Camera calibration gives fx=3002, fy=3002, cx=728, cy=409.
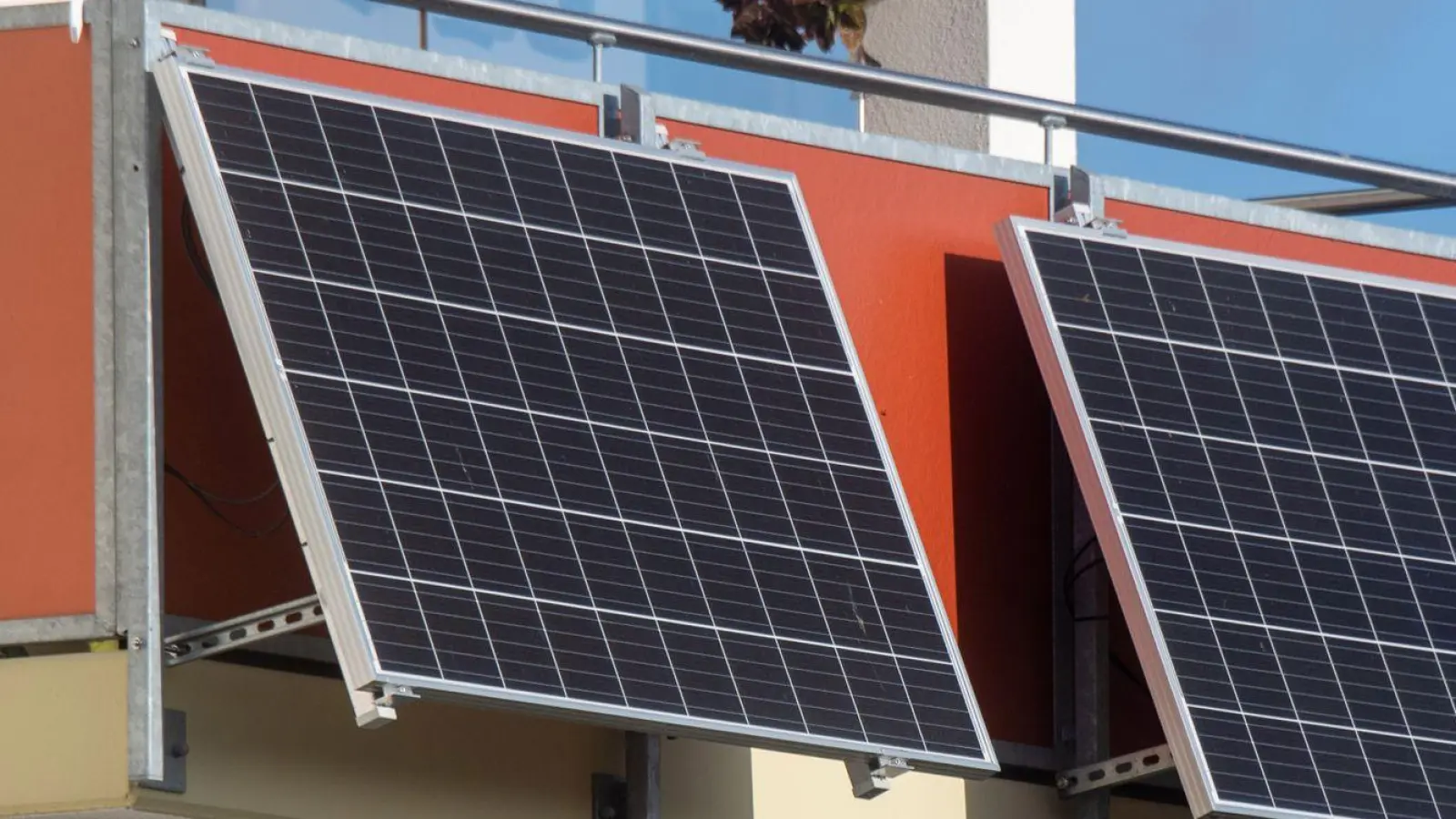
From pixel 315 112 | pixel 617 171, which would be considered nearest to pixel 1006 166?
pixel 617 171

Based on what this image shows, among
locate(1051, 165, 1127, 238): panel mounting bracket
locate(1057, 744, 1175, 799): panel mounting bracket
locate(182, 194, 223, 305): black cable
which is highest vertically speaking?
locate(1051, 165, 1127, 238): panel mounting bracket

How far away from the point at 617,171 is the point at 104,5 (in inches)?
74.3

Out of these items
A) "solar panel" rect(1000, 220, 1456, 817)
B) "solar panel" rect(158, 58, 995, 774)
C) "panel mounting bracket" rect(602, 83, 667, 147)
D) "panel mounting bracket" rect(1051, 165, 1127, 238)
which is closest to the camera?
"solar panel" rect(158, 58, 995, 774)

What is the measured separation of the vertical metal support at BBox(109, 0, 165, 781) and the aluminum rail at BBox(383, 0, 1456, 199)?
44.5 inches

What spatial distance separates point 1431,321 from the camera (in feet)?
40.7

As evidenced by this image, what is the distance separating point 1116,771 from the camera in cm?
1134

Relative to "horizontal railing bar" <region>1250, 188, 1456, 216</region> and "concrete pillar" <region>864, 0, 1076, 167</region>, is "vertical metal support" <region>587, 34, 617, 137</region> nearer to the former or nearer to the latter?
"horizontal railing bar" <region>1250, 188, 1456, 216</region>

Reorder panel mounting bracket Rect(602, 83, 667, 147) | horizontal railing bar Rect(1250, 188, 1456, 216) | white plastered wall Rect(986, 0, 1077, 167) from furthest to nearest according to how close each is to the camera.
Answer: white plastered wall Rect(986, 0, 1077, 167)
horizontal railing bar Rect(1250, 188, 1456, 216)
panel mounting bracket Rect(602, 83, 667, 147)

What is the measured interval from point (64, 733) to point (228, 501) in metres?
0.99

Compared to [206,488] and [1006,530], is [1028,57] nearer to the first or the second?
[1006,530]

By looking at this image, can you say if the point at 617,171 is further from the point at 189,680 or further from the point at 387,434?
the point at 189,680

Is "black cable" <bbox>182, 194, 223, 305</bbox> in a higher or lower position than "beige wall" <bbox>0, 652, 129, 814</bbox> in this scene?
higher

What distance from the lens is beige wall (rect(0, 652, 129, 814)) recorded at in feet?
31.3

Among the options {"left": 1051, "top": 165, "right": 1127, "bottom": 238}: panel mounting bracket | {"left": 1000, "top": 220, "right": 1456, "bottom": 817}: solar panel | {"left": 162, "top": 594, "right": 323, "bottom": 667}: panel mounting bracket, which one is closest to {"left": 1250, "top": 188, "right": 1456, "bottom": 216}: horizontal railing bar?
{"left": 1000, "top": 220, "right": 1456, "bottom": 817}: solar panel
